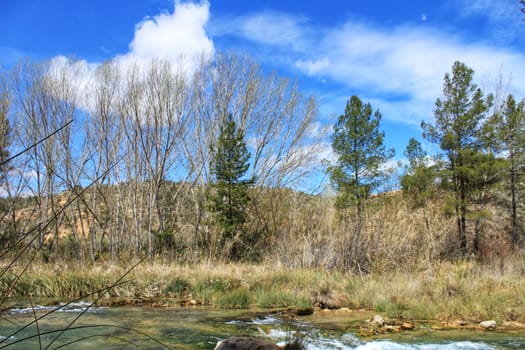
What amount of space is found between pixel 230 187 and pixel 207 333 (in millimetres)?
12599

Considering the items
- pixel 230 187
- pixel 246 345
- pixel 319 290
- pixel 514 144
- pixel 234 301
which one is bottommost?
pixel 234 301

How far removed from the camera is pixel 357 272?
12633 millimetres

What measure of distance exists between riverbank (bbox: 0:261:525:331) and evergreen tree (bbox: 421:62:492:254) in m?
7.67

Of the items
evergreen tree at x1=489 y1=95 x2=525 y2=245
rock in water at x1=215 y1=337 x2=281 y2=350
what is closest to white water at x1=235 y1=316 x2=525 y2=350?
rock in water at x1=215 y1=337 x2=281 y2=350

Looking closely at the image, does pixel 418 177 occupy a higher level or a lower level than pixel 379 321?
higher

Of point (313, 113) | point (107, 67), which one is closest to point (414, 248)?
point (313, 113)

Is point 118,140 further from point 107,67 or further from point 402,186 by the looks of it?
point 402,186

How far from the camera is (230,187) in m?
19.8

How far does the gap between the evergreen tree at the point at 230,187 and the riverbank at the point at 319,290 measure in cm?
607

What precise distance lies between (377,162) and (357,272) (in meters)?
12.0

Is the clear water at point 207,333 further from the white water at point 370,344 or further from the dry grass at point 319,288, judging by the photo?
the dry grass at point 319,288

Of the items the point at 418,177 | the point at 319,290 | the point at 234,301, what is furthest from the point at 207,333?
the point at 418,177

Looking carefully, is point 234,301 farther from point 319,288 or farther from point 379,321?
point 379,321

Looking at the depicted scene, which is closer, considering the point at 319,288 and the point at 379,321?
the point at 379,321
